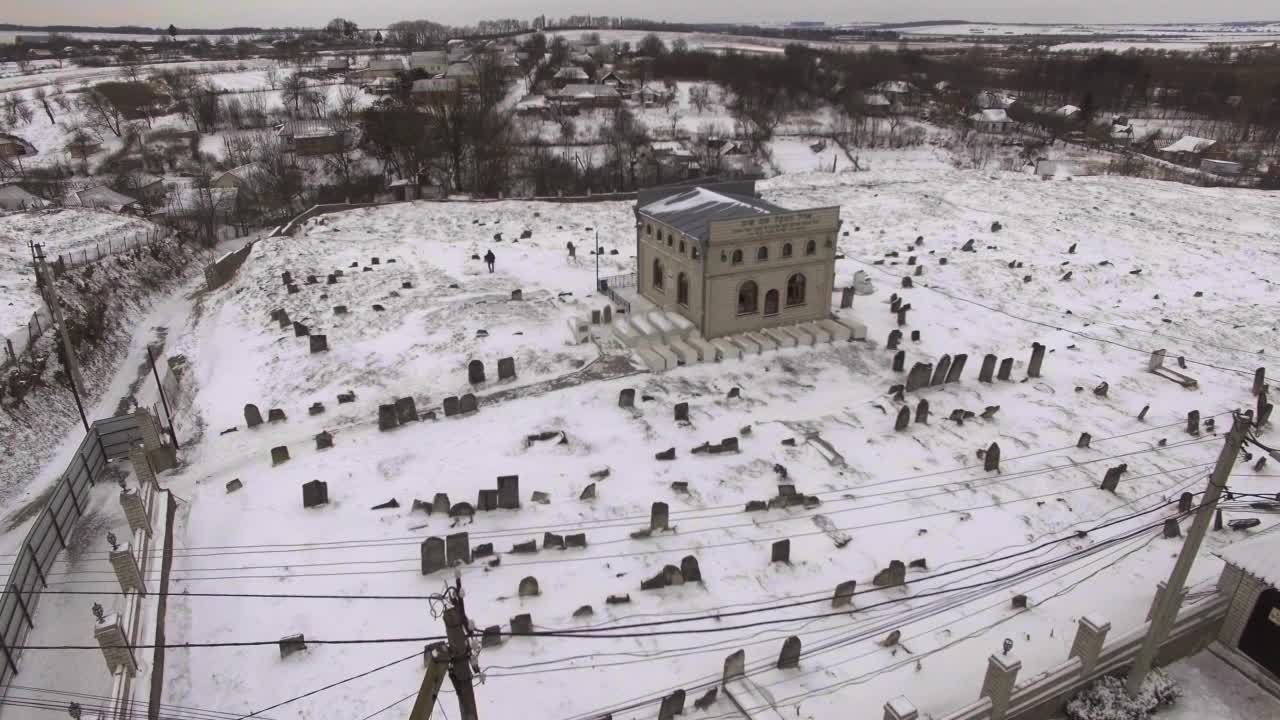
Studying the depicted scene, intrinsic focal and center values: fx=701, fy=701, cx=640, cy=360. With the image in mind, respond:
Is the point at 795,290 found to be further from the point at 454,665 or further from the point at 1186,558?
the point at 454,665

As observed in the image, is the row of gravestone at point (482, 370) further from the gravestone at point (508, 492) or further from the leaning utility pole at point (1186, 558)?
the leaning utility pole at point (1186, 558)

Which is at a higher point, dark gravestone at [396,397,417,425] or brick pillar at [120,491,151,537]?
brick pillar at [120,491,151,537]

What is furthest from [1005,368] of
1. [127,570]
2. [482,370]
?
[127,570]

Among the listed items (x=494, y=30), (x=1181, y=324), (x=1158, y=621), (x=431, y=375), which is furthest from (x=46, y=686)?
(x=494, y=30)

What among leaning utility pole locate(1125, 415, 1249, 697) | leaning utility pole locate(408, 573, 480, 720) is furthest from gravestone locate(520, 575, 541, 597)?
leaning utility pole locate(1125, 415, 1249, 697)

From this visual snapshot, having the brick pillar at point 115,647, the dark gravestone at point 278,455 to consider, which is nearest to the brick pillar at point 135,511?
the brick pillar at point 115,647

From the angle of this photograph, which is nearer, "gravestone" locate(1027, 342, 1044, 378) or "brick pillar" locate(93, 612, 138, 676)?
"brick pillar" locate(93, 612, 138, 676)

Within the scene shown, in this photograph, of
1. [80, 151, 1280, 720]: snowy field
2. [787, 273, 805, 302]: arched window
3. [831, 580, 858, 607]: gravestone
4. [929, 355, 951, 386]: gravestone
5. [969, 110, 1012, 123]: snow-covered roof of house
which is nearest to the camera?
[80, 151, 1280, 720]: snowy field

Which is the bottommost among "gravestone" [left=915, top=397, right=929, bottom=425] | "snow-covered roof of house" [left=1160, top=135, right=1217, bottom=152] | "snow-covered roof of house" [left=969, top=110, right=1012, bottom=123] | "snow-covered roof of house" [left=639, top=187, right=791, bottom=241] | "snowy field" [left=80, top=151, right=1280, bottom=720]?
"snowy field" [left=80, top=151, right=1280, bottom=720]

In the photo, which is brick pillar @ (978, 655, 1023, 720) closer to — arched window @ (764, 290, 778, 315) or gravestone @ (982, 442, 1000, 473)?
gravestone @ (982, 442, 1000, 473)

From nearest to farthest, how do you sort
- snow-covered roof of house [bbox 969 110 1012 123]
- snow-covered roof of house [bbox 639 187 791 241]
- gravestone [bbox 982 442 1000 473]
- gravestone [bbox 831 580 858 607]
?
gravestone [bbox 831 580 858 607], gravestone [bbox 982 442 1000 473], snow-covered roof of house [bbox 639 187 791 241], snow-covered roof of house [bbox 969 110 1012 123]
